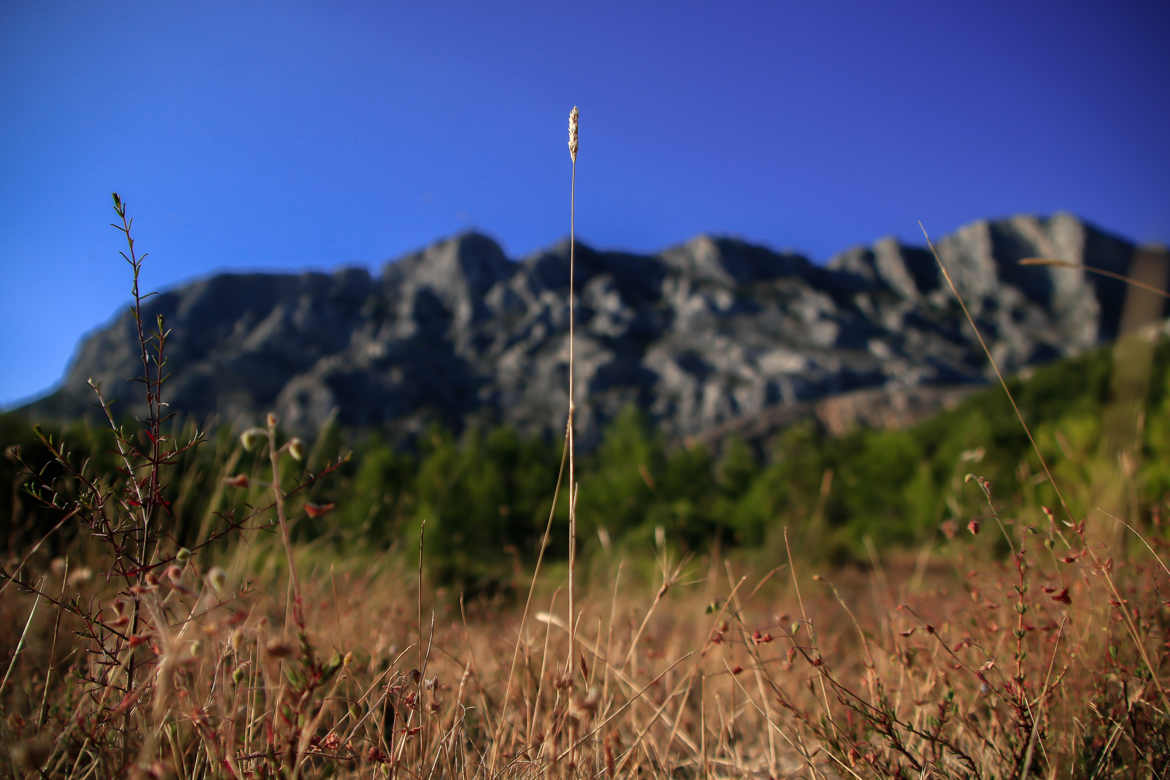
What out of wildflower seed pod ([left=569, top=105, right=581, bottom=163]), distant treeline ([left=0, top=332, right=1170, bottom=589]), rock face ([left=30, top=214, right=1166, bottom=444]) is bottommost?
distant treeline ([left=0, top=332, right=1170, bottom=589])

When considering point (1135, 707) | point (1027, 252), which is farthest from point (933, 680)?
point (1027, 252)

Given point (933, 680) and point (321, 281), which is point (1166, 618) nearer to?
point (933, 680)

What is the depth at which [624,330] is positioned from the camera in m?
96.8

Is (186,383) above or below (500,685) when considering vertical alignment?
above

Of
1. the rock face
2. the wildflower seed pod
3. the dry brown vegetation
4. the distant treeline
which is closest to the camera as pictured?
the dry brown vegetation

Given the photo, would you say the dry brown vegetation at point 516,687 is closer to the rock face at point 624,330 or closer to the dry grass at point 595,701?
the dry grass at point 595,701

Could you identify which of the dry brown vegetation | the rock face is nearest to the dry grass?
the dry brown vegetation

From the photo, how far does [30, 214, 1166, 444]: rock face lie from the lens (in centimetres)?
7856

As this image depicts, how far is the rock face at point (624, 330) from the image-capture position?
78562 mm

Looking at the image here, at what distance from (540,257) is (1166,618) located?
109 m

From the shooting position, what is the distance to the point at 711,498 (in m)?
21.5

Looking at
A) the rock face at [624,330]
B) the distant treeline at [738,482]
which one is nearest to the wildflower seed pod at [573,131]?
the distant treeline at [738,482]

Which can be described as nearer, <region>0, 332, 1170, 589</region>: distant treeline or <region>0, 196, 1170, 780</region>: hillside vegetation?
<region>0, 196, 1170, 780</region>: hillside vegetation

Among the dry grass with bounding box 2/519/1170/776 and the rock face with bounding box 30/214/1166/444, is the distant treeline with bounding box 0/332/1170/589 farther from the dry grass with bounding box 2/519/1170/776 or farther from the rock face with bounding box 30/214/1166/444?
the rock face with bounding box 30/214/1166/444
